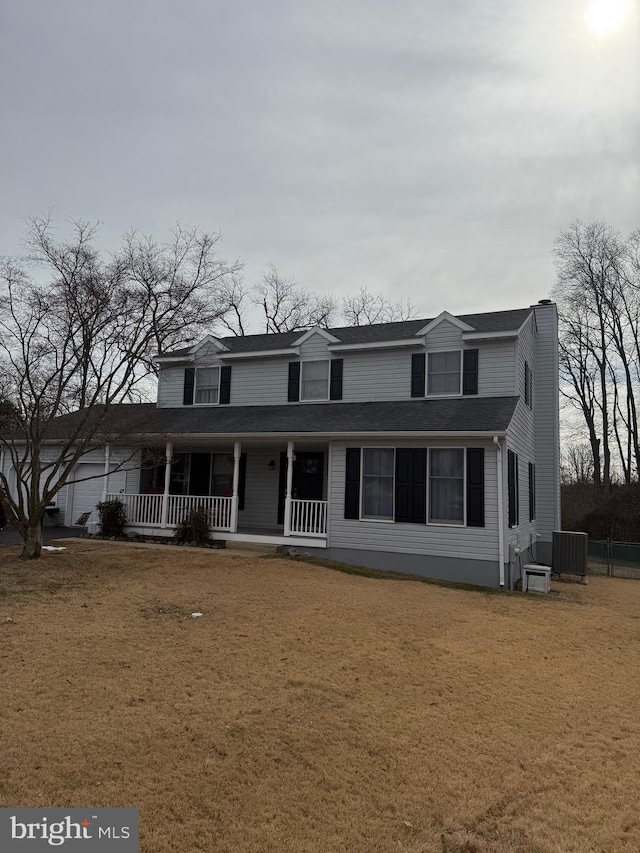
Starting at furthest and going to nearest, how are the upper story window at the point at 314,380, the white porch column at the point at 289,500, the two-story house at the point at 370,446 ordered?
the upper story window at the point at 314,380, the white porch column at the point at 289,500, the two-story house at the point at 370,446

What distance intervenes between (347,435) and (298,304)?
21.4 metres

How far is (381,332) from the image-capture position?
15250 millimetres

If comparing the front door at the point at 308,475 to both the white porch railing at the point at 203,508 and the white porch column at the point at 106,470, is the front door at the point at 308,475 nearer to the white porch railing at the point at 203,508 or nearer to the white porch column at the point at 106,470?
the white porch railing at the point at 203,508

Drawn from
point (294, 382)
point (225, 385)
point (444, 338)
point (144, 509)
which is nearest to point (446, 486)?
point (444, 338)

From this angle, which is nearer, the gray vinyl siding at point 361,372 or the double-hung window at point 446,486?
the double-hung window at point 446,486

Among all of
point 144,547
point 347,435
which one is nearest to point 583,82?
point 347,435

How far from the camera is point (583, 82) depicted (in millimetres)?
10281

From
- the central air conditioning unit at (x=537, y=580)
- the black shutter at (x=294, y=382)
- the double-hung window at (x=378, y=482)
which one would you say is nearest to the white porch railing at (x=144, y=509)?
the black shutter at (x=294, y=382)

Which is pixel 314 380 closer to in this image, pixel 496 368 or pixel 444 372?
pixel 444 372

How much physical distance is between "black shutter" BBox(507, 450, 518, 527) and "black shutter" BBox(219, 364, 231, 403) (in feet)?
27.8

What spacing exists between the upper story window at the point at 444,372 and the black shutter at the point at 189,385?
298 inches

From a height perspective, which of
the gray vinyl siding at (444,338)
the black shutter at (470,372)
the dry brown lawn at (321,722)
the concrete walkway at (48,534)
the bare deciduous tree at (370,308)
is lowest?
the dry brown lawn at (321,722)

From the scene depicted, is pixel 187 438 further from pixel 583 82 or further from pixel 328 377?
pixel 583 82

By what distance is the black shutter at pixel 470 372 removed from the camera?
43.1 ft
